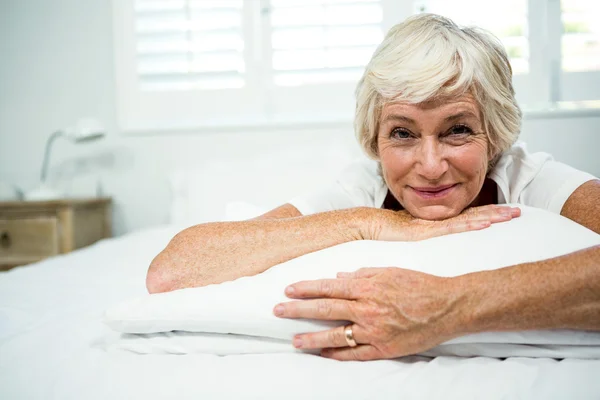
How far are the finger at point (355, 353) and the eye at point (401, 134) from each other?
484mm

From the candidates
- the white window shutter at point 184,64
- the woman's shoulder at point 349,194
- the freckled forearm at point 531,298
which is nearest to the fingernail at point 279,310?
the freckled forearm at point 531,298

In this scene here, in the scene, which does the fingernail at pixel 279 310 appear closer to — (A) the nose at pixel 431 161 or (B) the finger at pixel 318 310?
(B) the finger at pixel 318 310

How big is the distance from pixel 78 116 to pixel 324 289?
2.34 meters

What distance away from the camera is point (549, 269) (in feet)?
2.60

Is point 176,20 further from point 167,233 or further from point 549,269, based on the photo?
point 549,269

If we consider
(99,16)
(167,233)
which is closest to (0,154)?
(99,16)

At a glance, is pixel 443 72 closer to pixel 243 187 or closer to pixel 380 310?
pixel 380 310

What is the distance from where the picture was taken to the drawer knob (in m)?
2.39

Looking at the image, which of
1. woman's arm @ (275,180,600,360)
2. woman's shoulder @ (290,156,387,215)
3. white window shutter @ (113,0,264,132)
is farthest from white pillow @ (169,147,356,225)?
woman's arm @ (275,180,600,360)

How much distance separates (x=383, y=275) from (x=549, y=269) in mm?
238

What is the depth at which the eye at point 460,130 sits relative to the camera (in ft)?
3.59

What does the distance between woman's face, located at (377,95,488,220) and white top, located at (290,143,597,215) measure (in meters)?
0.12

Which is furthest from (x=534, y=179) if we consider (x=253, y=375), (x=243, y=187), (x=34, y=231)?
(x=34, y=231)

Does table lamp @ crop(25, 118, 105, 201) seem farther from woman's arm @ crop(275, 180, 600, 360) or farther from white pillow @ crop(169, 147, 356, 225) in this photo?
woman's arm @ crop(275, 180, 600, 360)
